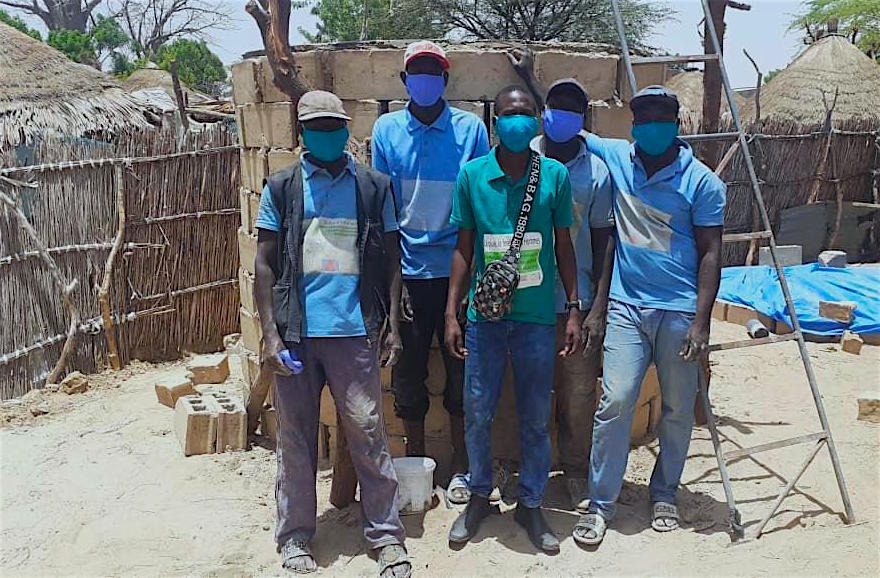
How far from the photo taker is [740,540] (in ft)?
12.4

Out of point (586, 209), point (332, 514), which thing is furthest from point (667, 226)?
point (332, 514)

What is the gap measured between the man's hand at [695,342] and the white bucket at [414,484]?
1.39 meters

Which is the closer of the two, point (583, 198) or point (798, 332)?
point (583, 198)

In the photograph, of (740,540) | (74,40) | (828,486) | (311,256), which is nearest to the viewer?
(311,256)

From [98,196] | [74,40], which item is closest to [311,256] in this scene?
[98,196]

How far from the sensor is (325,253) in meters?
3.48

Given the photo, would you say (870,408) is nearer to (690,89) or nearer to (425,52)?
(425,52)

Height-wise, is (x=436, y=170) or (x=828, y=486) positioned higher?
(x=436, y=170)

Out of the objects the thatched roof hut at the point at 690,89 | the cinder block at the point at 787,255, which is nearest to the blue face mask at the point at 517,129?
the cinder block at the point at 787,255

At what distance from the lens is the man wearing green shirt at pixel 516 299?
140 inches

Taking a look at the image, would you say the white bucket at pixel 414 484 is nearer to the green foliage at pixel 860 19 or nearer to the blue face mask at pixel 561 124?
the blue face mask at pixel 561 124

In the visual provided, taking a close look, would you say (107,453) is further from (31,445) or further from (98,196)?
(98,196)

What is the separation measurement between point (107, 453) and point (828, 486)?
4.40 m

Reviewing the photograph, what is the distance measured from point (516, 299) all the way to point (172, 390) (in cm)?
350
